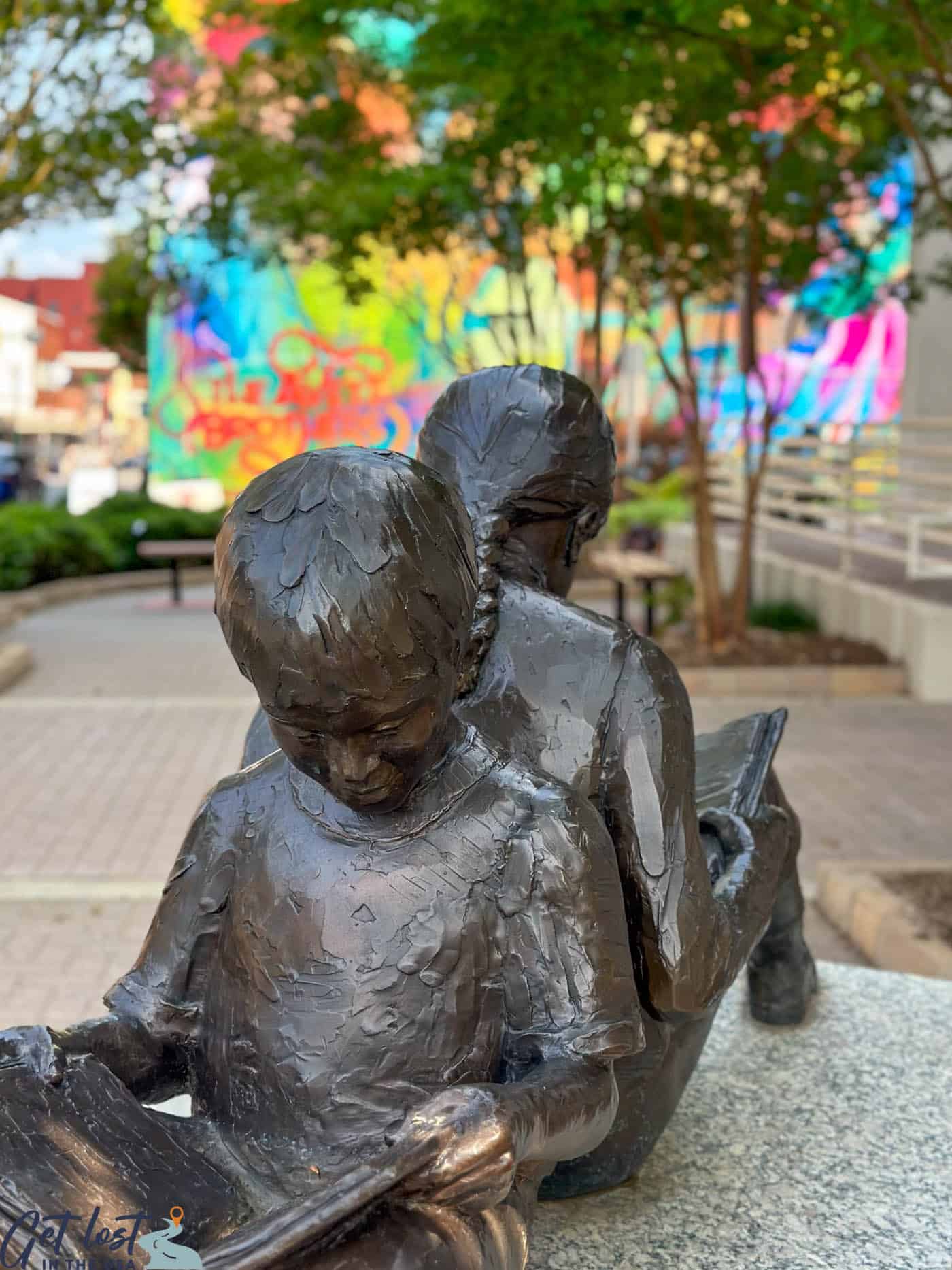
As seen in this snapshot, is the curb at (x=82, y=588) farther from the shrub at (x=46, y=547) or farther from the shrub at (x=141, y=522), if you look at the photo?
the shrub at (x=141, y=522)

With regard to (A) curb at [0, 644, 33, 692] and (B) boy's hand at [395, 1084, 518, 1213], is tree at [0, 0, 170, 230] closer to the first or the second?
(A) curb at [0, 644, 33, 692]

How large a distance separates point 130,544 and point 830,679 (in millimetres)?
11088

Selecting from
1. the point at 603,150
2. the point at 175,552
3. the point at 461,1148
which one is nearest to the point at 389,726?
the point at 461,1148

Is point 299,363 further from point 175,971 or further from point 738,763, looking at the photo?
point 175,971

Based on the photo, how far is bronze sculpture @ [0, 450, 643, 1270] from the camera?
1.32 metres

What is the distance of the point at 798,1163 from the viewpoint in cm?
236

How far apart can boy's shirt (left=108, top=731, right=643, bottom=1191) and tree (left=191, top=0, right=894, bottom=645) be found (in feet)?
12.8

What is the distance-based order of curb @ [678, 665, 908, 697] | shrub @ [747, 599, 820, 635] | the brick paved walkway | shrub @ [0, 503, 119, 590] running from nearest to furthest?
the brick paved walkway → curb @ [678, 665, 908, 697] → shrub @ [747, 599, 820, 635] → shrub @ [0, 503, 119, 590]

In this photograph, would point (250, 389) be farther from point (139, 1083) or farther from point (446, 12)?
point (139, 1083)

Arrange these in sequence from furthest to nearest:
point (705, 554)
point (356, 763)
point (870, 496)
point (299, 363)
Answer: point (299, 363) < point (870, 496) < point (705, 554) < point (356, 763)

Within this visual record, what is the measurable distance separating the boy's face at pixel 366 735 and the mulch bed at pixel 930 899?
362 cm

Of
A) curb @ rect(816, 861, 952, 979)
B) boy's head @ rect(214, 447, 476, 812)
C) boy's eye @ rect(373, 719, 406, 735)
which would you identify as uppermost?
→ boy's head @ rect(214, 447, 476, 812)

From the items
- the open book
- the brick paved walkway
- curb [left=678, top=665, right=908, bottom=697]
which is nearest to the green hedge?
the brick paved walkway

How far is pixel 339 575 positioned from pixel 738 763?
53.1 inches
